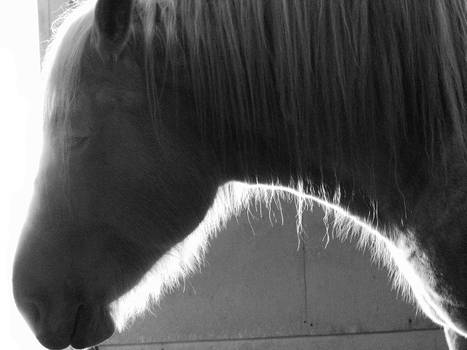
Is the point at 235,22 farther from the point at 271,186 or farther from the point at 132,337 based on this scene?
the point at 132,337

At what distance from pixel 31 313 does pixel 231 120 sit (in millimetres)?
456

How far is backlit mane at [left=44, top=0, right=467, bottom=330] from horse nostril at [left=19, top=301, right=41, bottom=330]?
292mm

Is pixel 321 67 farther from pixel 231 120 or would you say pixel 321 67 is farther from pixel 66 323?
pixel 66 323

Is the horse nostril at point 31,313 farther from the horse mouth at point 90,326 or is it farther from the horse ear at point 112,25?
the horse ear at point 112,25

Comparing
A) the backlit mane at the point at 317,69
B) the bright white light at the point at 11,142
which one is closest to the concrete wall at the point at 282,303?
the bright white light at the point at 11,142

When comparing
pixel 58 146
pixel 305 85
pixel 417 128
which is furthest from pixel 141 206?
pixel 417 128

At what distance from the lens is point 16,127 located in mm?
2486

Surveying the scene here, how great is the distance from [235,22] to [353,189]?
13.3 inches

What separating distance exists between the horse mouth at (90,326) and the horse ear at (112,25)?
1.41 feet

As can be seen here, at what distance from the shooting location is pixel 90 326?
1.11 m

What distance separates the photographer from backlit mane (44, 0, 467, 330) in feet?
3.33

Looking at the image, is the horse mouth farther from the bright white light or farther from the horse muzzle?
the bright white light

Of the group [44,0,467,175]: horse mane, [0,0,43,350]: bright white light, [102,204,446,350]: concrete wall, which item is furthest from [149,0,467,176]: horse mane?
[102,204,446,350]: concrete wall

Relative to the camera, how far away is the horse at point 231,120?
101cm
